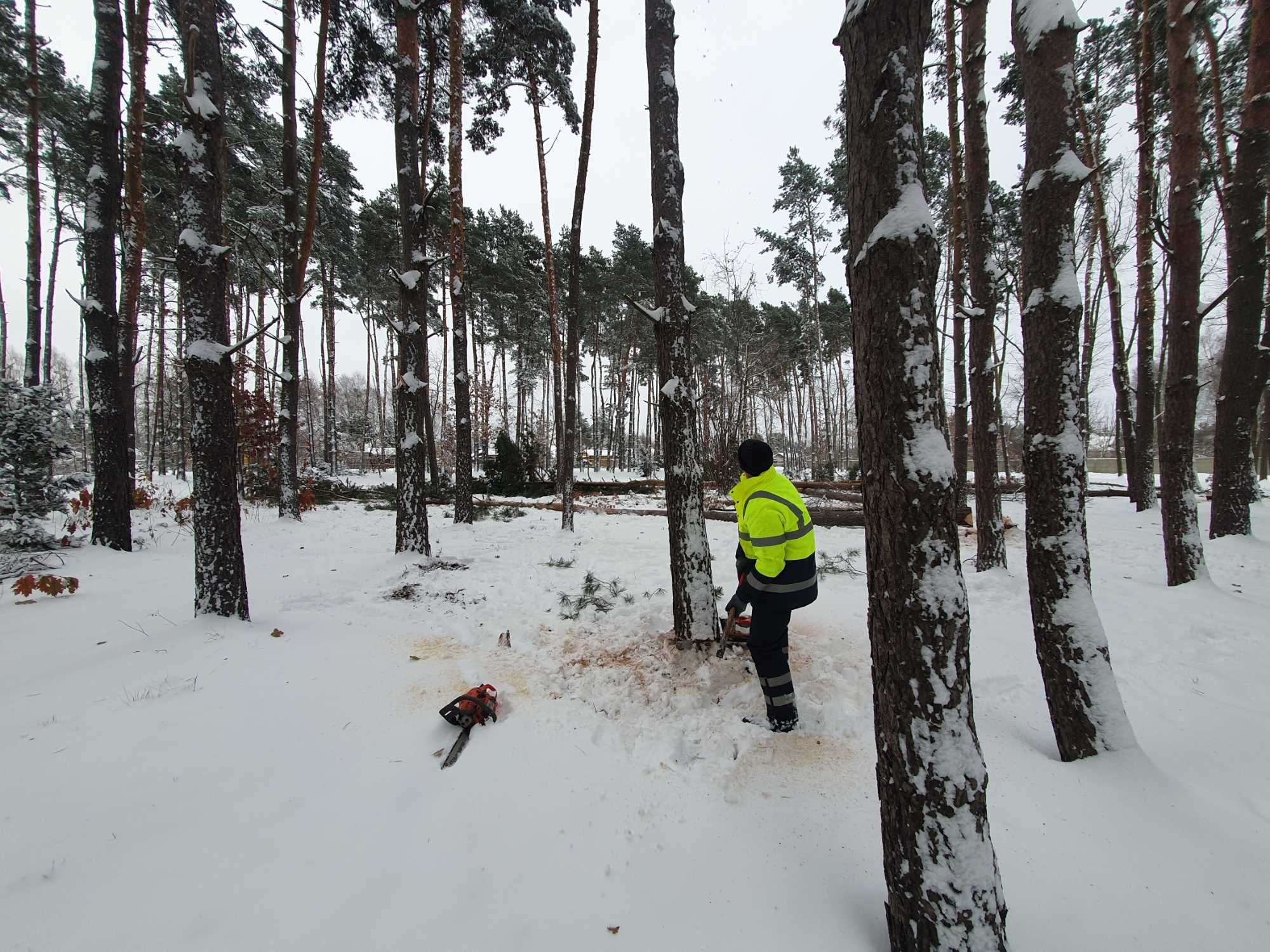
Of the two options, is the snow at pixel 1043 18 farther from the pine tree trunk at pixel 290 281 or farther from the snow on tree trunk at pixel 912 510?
the pine tree trunk at pixel 290 281

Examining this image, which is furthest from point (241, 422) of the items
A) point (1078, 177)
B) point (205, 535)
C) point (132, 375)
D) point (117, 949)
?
point (1078, 177)

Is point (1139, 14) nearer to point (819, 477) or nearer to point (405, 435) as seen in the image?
point (405, 435)

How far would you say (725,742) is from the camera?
9.43ft

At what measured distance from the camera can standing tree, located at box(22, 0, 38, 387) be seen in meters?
8.60

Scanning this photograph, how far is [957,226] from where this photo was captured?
8.06 metres

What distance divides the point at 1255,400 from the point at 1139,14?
8.23 m

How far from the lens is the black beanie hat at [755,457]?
10.3ft

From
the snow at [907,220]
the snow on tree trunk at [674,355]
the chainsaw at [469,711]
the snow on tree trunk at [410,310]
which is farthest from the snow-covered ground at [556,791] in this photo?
the snow at [907,220]

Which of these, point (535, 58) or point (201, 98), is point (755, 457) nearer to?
point (201, 98)

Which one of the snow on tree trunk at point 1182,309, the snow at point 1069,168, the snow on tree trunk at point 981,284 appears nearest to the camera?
the snow at point 1069,168

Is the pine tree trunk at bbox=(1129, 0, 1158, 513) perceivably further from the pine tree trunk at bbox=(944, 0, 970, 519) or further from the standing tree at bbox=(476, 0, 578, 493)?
the standing tree at bbox=(476, 0, 578, 493)

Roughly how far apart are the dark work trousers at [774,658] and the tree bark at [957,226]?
15.2 ft

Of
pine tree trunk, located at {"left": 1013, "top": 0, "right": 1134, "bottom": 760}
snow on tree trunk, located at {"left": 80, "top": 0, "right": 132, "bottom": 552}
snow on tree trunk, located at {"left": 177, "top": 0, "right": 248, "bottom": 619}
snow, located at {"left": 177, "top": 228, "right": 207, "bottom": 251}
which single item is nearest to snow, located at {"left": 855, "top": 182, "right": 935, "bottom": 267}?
pine tree trunk, located at {"left": 1013, "top": 0, "right": 1134, "bottom": 760}

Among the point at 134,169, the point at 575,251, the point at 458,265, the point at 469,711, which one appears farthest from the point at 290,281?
the point at 469,711
